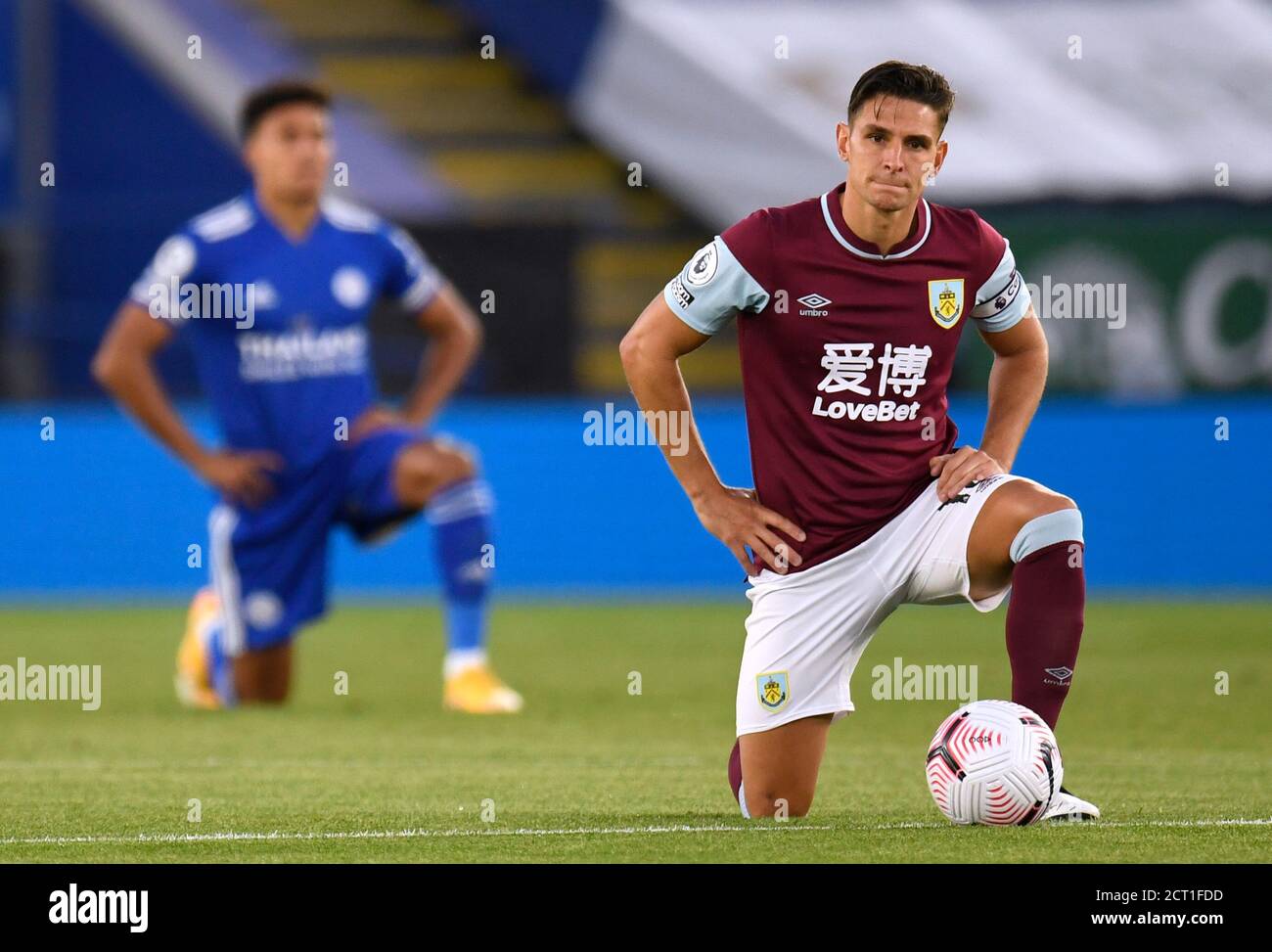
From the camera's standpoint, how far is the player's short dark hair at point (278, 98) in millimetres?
9672

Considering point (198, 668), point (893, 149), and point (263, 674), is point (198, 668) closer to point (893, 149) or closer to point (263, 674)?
point (263, 674)

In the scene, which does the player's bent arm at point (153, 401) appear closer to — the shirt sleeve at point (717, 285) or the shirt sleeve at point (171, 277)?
the shirt sleeve at point (171, 277)

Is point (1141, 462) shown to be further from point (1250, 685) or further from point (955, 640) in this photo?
point (1250, 685)

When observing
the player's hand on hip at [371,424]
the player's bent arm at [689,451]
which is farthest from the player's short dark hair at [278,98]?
the player's bent arm at [689,451]

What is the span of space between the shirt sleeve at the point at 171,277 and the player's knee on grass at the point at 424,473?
1.16 metres

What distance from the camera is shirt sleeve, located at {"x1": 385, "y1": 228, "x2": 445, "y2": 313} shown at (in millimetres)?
9930

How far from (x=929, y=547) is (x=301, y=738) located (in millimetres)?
2983

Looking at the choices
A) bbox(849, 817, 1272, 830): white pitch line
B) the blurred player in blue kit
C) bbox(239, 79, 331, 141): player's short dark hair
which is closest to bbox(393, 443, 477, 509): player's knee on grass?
the blurred player in blue kit

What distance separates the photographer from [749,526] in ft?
19.9

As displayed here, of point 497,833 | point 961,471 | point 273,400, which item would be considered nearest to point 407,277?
Answer: point 273,400

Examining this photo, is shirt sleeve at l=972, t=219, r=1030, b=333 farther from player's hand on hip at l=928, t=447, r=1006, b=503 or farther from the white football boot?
the white football boot

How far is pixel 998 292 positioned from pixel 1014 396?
34cm

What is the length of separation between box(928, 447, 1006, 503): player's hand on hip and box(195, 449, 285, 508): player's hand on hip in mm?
4182
